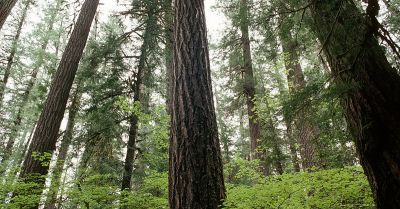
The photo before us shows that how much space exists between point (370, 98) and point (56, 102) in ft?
19.6

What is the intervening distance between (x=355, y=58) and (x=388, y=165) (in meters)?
0.88

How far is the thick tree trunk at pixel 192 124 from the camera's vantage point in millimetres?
3668

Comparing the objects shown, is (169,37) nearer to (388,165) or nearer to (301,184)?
(301,184)

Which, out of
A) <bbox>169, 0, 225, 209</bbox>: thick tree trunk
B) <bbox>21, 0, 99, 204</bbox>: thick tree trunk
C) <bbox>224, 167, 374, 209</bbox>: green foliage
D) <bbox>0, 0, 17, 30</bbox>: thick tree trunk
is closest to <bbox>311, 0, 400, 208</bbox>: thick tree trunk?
<bbox>224, 167, 374, 209</bbox>: green foliage

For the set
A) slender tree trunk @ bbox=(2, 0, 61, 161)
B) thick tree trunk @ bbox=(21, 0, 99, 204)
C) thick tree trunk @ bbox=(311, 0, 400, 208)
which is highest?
slender tree trunk @ bbox=(2, 0, 61, 161)

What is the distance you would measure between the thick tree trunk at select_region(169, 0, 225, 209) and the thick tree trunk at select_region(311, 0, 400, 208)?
165cm

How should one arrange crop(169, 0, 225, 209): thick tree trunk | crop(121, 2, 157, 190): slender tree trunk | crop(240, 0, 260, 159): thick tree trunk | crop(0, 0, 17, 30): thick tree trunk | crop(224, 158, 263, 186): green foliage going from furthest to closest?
crop(240, 0, 260, 159): thick tree trunk, crop(121, 2, 157, 190): slender tree trunk, crop(224, 158, 263, 186): green foliage, crop(0, 0, 17, 30): thick tree trunk, crop(169, 0, 225, 209): thick tree trunk

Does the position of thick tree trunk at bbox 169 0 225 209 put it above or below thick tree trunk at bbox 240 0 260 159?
below

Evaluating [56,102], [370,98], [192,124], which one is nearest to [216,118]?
[192,124]

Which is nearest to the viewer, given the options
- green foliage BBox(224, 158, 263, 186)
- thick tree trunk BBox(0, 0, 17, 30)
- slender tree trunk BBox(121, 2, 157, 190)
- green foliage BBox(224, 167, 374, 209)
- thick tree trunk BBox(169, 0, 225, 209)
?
thick tree trunk BBox(169, 0, 225, 209)

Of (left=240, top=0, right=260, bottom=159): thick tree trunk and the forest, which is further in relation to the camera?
(left=240, top=0, right=260, bottom=159): thick tree trunk

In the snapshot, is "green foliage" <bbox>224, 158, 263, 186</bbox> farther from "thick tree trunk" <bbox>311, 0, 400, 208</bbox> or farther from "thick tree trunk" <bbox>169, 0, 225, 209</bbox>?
"thick tree trunk" <bbox>311, 0, 400, 208</bbox>

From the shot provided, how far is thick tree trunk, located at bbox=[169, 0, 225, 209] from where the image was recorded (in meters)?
3.67

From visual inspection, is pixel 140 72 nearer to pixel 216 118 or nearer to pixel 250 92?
pixel 250 92
